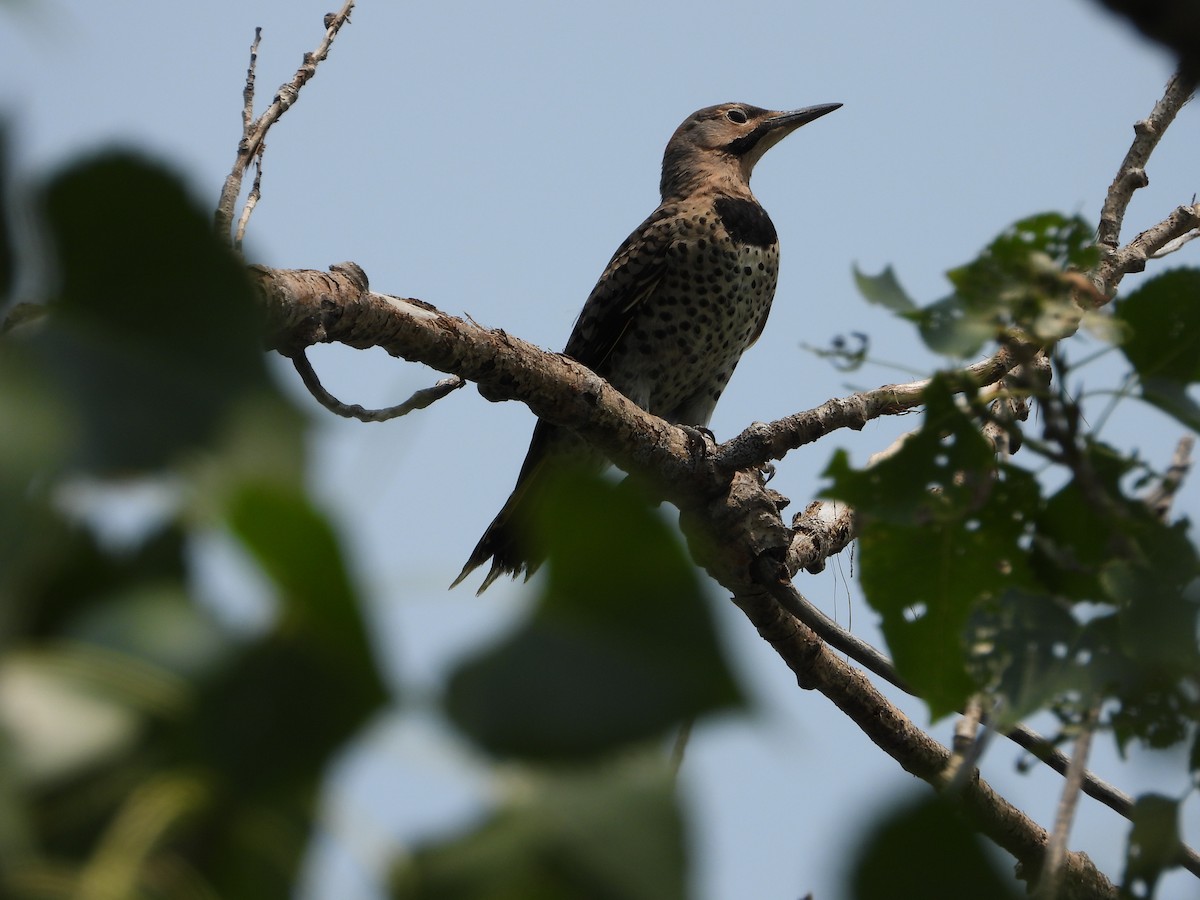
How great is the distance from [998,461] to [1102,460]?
0.36 ft

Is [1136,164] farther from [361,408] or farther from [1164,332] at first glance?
[1164,332]

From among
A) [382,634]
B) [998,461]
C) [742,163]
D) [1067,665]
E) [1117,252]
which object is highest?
[742,163]

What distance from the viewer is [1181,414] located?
1.30 m

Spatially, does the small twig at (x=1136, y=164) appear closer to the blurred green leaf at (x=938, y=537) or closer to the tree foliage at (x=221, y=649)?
the blurred green leaf at (x=938, y=537)

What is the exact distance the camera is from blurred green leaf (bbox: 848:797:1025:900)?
2.16 feet

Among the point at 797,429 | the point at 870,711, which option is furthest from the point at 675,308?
the point at 870,711

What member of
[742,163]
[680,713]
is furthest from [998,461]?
[742,163]

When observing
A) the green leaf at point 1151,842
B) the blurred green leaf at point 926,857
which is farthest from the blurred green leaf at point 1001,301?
the blurred green leaf at point 926,857

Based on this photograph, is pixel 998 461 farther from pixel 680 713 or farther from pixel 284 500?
pixel 284 500

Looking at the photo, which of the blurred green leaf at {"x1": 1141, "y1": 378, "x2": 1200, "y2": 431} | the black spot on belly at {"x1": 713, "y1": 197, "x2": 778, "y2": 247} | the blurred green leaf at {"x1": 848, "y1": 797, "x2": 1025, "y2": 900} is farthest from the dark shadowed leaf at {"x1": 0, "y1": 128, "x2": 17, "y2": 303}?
the black spot on belly at {"x1": 713, "y1": 197, "x2": 778, "y2": 247}

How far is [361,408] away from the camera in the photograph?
3867mm

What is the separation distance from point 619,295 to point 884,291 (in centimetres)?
488

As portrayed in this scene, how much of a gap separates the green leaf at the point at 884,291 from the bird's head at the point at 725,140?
588 centimetres

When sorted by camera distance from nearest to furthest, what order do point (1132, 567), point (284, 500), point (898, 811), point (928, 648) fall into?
point (284, 500) → point (898, 811) → point (1132, 567) → point (928, 648)
